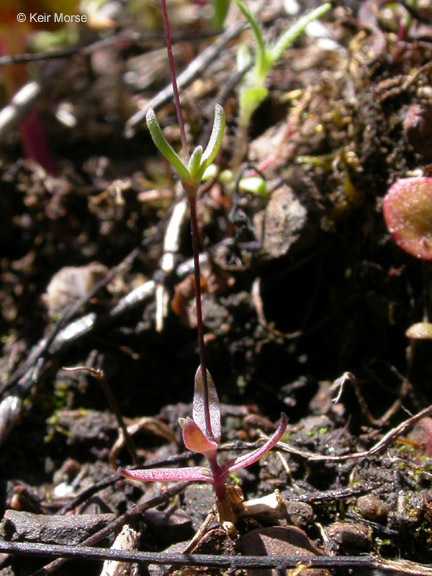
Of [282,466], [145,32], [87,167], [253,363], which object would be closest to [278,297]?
[253,363]

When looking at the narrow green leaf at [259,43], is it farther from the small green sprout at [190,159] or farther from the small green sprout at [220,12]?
the small green sprout at [220,12]

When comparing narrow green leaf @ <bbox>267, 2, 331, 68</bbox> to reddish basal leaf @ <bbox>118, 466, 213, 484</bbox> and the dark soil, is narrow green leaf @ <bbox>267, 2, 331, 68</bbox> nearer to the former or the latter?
the dark soil

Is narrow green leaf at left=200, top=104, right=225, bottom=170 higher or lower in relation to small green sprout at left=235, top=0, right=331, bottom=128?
lower

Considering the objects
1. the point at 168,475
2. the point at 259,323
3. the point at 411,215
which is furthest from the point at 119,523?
the point at 411,215

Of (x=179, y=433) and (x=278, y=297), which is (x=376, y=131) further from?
(x=179, y=433)

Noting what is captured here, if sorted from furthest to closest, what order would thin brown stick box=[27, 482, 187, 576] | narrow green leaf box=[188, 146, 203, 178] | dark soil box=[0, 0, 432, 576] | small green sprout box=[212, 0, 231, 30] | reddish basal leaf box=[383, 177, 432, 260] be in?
small green sprout box=[212, 0, 231, 30] < reddish basal leaf box=[383, 177, 432, 260] < dark soil box=[0, 0, 432, 576] < thin brown stick box=[27, 482, 187, 576] < narrow green leaf box=[188, 146, 203, 178]

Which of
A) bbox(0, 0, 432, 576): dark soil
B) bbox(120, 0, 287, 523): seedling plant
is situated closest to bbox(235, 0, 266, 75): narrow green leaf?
bbox(0, 0, 432, 576): dark soil

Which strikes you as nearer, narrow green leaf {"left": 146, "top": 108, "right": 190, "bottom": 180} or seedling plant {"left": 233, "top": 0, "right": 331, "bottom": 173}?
narrow green leaf {"left": 146, "top": 108, "right": 190, "bottom": 180}
